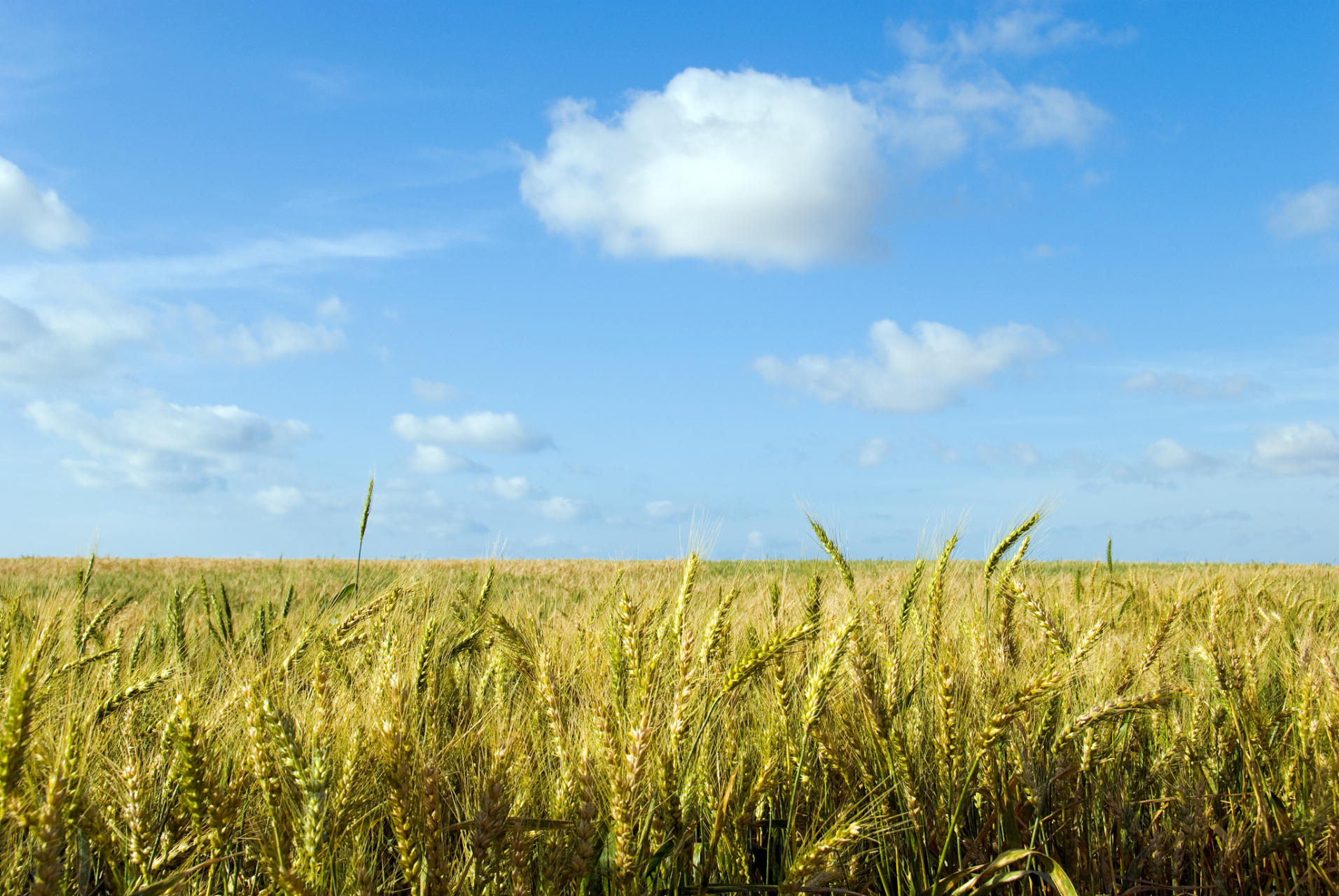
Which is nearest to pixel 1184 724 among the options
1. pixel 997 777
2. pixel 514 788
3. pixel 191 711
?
pixel 997 777

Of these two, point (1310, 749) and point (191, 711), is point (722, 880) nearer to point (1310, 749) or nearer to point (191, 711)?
point (191, 711)

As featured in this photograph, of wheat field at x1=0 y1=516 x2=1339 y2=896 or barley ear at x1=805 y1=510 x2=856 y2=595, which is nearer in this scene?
wheat field at x1=0 y1=516 x2=1339 y2=896

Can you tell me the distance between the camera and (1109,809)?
217 cm

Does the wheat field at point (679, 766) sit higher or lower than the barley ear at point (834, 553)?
lower

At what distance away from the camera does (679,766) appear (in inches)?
68.6

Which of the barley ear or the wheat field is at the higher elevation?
the barley ear

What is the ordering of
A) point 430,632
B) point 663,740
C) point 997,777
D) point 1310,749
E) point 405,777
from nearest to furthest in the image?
point 405,777 → point 663,740 → point 997,777 → point 1310,749 → point 430,632

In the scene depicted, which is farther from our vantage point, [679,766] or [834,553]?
[834,553]

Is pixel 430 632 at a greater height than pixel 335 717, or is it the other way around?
pixel 430 632

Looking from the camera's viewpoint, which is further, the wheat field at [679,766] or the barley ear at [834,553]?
the barley ear at [834,553]

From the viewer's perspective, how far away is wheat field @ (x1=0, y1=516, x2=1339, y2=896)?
4.91 feet

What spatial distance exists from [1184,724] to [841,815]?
2.07 m

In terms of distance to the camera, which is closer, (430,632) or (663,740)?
(663,740)

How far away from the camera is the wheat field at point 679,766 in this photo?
150cm
